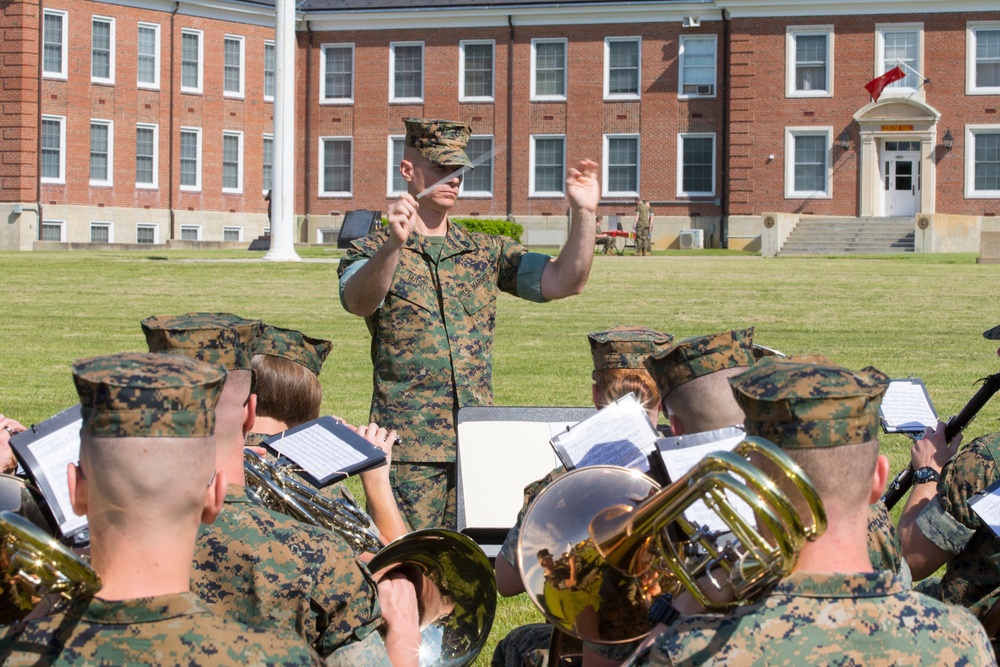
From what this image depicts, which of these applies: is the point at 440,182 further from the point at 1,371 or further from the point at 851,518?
the point at 1,371

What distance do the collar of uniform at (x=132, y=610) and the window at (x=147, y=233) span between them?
45834mm

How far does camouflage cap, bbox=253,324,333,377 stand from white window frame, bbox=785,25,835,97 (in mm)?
42007

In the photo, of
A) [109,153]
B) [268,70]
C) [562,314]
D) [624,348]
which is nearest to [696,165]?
[268,70]

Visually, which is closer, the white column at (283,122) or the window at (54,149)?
the white column at (283,122)

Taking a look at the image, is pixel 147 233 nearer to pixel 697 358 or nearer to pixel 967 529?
pixel 967 529

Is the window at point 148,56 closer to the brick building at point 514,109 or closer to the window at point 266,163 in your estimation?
the brick building at point 514,109

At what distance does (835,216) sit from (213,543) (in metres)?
42.2

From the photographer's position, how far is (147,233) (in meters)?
46.9

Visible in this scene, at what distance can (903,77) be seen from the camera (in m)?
43.2

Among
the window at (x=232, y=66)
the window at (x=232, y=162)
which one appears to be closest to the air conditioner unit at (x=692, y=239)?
the window at (x=232, y=162)

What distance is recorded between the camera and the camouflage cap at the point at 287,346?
448 cm

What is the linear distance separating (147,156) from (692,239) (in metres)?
19.2

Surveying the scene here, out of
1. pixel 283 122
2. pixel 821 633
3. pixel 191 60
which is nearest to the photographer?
pixel 821 633

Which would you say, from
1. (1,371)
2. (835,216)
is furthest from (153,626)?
(835,216)
